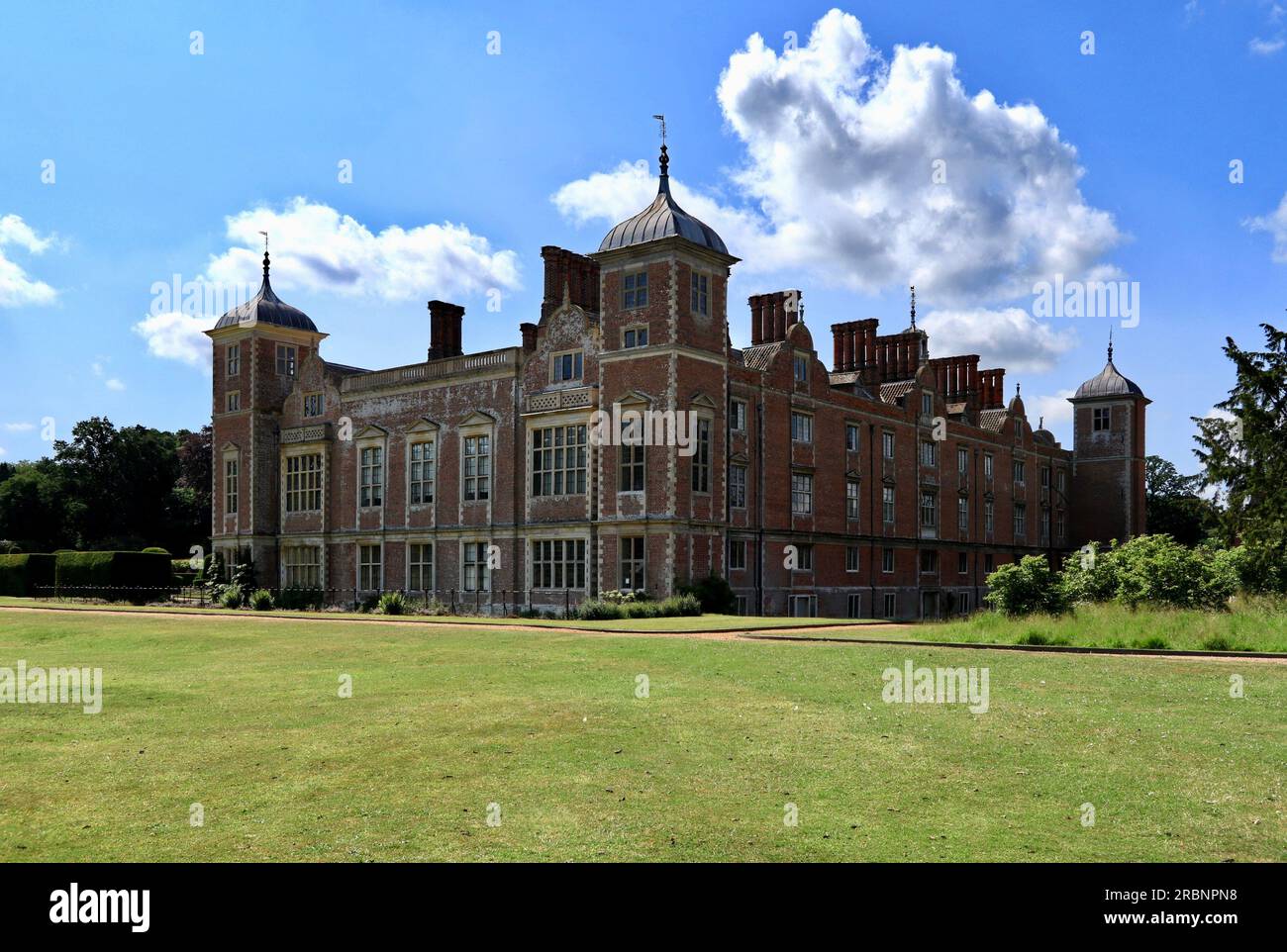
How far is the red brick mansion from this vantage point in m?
38.9

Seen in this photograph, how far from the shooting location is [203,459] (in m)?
82.8

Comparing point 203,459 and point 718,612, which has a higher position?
point 203,459

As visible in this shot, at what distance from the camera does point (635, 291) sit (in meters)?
39.1

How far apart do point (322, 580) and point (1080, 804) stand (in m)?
47.4

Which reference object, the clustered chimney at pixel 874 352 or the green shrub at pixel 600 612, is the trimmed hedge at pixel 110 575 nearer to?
the green shrub at pixel 600 612

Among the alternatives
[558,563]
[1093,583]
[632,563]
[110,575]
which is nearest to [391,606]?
[558,563]

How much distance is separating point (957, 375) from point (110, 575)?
47.8m

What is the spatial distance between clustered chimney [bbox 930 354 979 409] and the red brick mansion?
0.14m

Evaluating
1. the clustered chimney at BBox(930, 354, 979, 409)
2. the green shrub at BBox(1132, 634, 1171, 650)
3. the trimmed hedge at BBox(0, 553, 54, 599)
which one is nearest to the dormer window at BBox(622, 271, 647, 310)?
the green shrub at BBox(1132, 634, 1171, 650)

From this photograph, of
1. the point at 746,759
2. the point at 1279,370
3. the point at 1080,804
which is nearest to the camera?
the point at 1080,804

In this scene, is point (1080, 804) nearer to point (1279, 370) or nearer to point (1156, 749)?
point (1156, 749)

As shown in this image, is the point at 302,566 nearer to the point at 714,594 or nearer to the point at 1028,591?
the point at 714,594
